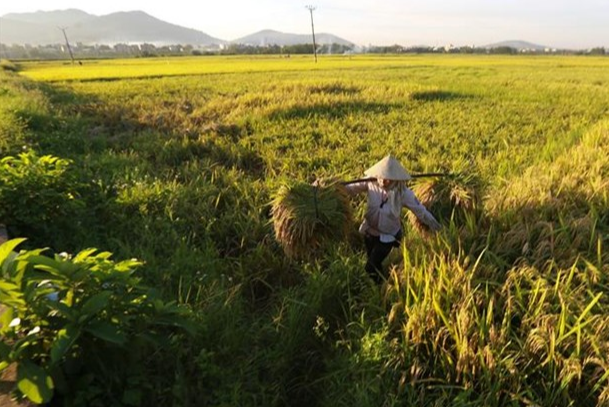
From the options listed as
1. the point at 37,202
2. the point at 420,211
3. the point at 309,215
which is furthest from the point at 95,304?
the point at 37,202

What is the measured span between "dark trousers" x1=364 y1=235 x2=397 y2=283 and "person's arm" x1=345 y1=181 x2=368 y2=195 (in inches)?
13.7

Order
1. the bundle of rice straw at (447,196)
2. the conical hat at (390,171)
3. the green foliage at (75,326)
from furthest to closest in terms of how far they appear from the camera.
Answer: the bundle of rice straw at (447,196)
the conical hat at (390,171)
the green foliage at (75,326)

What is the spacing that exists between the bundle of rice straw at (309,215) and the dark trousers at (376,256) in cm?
24

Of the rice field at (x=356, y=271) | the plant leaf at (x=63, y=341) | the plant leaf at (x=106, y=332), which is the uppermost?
the plant leaf at (x=63, y=341)

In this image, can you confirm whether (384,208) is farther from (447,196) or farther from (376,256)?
(447,196)

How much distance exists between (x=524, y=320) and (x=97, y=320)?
204 cm

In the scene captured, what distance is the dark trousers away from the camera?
9.84 ft

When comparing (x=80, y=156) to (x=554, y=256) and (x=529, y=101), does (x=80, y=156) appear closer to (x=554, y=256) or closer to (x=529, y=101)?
(x=554, y=256)

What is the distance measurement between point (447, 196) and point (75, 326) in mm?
2781

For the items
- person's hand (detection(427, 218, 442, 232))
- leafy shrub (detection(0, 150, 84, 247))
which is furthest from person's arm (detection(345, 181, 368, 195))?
leafy shrub (detection(0, 150, 84, 247))

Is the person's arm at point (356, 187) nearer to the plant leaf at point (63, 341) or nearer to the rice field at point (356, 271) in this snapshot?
the rice field at point (356, 271)

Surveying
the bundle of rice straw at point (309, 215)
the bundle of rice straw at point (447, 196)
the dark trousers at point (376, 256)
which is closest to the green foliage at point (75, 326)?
the bundle of rice straw at point (309, 215)

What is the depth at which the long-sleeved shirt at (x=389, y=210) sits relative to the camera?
2.90 metres

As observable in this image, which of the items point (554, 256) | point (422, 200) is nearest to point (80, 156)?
point (422, 200)
